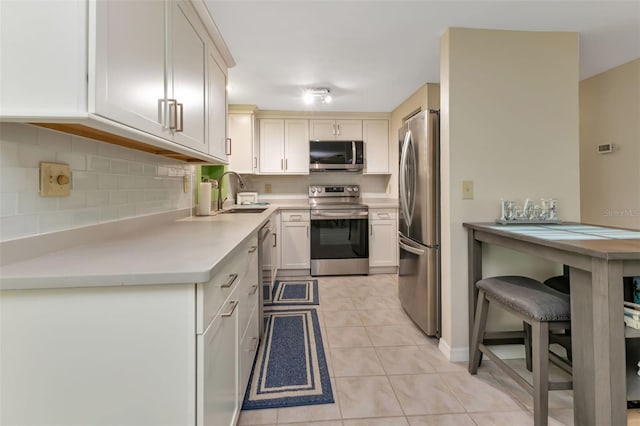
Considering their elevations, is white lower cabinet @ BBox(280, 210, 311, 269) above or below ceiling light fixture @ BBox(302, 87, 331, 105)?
below

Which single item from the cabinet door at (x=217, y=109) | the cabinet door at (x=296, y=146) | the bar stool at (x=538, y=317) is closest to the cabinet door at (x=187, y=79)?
the cabinet door at (x=217, y=109)

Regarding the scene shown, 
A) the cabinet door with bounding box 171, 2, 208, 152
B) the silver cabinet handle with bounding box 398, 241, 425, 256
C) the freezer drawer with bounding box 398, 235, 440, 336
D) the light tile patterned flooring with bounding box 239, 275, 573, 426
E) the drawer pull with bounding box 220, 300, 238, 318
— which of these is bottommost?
the light tile patterned flooring with bounding box 239, 275, 573, 426

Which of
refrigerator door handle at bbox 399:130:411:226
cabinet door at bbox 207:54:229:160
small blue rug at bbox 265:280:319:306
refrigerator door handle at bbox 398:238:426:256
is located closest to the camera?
cabinet door at bbox 207:54:229:160

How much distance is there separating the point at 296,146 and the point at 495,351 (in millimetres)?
3142

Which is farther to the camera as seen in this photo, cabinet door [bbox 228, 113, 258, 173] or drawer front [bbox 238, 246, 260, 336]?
cabinet door [bbox 228, 113, 258, 173]

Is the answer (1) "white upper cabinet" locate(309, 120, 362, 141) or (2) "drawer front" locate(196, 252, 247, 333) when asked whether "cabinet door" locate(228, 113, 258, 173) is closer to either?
(1) "white upper cabinet" locate(309, 120, 362, 141)

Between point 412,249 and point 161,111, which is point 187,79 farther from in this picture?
point 412,249

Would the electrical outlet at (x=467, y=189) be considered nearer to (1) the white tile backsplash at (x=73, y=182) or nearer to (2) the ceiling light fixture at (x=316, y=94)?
(2) the ceiling light fixture at (x=316, y=94)

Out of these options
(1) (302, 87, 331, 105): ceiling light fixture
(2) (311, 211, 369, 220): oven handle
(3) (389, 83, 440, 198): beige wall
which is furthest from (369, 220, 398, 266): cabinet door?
(1) (302, 87, 331, 105): ceiling light fixture

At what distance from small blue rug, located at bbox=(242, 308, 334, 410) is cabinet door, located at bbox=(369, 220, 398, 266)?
1.55 metres

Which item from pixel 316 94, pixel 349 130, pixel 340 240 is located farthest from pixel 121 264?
pixel 349 130

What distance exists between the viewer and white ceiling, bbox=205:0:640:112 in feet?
5.71

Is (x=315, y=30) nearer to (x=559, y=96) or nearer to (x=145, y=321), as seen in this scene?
(x=559, y=96)

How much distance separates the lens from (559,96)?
2006 millimetres
